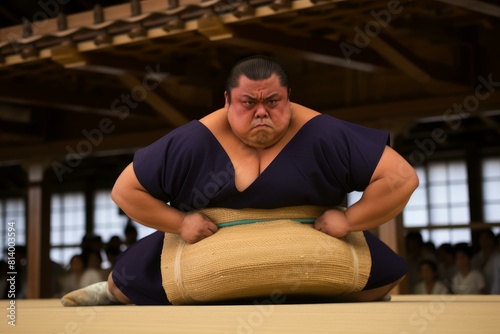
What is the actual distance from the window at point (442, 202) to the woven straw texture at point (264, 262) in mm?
7877

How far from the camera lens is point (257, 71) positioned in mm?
2039

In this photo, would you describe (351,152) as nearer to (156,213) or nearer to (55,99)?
(156,213)

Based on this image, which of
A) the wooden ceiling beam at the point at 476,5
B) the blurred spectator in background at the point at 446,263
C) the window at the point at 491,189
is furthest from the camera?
the window at the point at 491,189

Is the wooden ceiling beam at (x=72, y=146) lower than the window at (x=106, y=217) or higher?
higher

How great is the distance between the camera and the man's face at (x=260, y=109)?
6.65 ft

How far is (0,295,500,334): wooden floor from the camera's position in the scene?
145 centimetres

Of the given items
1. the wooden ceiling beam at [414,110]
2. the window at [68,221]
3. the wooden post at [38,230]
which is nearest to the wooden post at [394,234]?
the wooden ceiling beam at [414,110]

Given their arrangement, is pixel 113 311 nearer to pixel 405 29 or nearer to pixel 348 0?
pixel 348 0

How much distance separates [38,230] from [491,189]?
5051mm

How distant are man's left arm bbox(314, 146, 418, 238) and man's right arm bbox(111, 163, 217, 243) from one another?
0.31 meters

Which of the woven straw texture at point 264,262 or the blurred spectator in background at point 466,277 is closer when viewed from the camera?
the woven straw texture at point 264,262

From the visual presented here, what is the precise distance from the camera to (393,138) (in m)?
5.63

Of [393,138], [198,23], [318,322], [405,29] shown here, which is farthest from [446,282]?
[318,322]

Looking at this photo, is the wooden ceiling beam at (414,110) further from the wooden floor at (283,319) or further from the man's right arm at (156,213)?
the wooden floor at (283,319)
